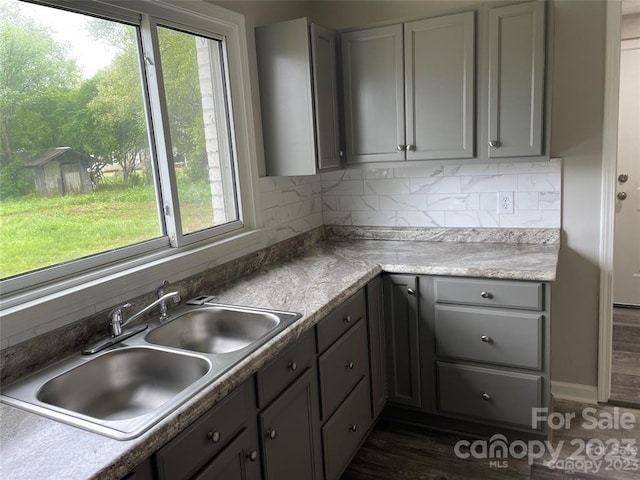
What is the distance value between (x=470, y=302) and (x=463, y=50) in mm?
1239

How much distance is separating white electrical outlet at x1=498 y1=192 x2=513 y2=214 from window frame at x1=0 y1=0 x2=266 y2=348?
1.33 m

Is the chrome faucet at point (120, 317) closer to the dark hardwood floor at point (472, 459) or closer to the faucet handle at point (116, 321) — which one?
the faucet handle at point (116, 321)

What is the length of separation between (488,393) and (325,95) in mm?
1715

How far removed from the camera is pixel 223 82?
97.8 inches

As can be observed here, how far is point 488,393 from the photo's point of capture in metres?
2.46

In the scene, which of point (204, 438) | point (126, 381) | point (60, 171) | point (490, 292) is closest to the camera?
point (204, 438)

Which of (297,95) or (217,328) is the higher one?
(297,95)

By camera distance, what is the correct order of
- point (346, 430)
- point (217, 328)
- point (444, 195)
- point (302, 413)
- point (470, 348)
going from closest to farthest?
point (302, 413)
point (217, 328)
point (346, 430)
point (470, 348)
point (444, 195)

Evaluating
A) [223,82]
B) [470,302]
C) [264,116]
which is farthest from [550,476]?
[223,82]

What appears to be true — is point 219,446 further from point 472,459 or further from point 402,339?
point 472,459

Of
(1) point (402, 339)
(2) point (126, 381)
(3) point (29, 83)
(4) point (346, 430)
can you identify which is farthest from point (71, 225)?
(1) point (402, 339)

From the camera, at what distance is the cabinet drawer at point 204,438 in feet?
4.04

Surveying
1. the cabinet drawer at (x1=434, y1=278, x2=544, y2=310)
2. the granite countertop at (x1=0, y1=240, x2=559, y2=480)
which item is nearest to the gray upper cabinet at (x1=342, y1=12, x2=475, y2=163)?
the granite countertop at (x1=0, y1=240, x2=559, y2=480)

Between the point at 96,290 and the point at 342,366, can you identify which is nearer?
the point at 96,290
